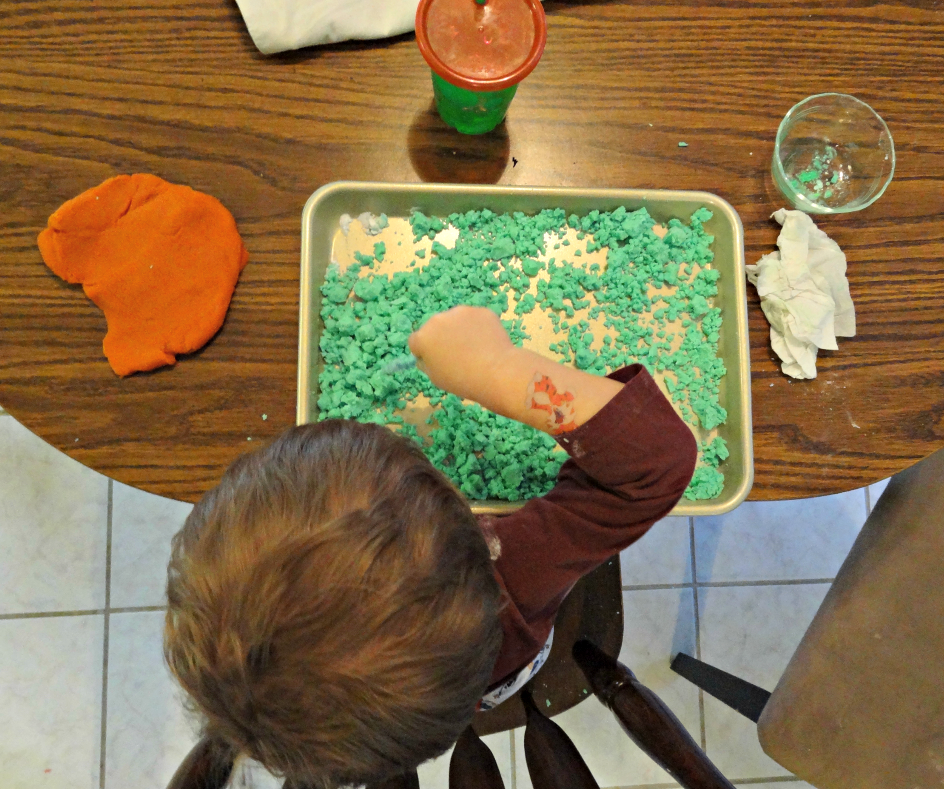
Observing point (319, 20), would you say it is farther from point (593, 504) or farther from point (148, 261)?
point (593, 504)

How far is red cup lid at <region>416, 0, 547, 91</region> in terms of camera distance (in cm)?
54

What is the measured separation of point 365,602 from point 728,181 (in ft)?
1.80

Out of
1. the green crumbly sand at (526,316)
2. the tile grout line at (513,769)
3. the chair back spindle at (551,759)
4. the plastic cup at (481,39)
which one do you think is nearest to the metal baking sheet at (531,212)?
the green crumbly sand at (526,316)

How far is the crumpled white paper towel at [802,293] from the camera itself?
2.05 ft

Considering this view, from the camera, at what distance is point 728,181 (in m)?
0.66

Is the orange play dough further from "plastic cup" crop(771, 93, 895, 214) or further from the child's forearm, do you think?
"plastic cup" crop(771, 93, 895, 214)

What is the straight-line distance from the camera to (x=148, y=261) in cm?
62

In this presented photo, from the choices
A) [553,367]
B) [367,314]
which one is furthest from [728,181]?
[367,314]

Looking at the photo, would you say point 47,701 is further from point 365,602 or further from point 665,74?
point 665,74

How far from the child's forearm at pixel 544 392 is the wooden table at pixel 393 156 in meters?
0.20

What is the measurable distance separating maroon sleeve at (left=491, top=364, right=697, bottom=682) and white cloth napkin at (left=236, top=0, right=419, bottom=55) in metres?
0.41

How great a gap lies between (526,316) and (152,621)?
82 centimetres

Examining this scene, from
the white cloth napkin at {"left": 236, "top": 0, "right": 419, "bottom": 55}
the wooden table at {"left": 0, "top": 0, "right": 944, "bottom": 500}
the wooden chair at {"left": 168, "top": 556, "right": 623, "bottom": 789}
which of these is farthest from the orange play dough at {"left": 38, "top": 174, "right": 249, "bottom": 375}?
the wooden chair at {"left": 168, "top": 556, "right": 623, "bottom": 789}

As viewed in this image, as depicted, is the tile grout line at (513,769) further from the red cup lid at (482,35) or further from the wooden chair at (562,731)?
the red cup lid at (482,35)
